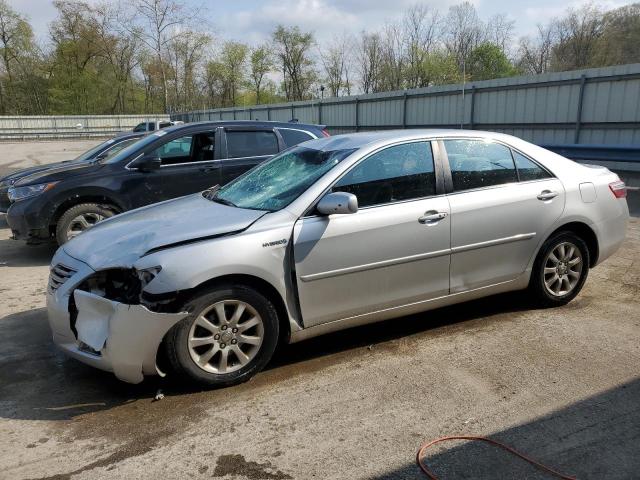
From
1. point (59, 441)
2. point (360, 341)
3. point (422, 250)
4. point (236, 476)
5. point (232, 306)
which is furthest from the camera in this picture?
point (360, 341)

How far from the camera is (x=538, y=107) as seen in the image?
1406 centimetres

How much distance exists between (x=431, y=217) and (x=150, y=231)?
2.03m

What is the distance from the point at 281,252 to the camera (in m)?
3.58

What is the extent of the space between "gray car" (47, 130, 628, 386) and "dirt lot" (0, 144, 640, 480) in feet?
0.94

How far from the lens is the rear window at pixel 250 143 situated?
786 cm

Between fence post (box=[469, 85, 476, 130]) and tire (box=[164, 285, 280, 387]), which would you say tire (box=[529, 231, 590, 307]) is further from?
fence post (box=[469, 85, 476, 130])

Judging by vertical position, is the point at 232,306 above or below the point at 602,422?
above

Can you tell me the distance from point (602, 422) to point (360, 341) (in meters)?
1.80

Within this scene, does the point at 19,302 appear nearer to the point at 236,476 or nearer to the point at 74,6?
the point at 236,476

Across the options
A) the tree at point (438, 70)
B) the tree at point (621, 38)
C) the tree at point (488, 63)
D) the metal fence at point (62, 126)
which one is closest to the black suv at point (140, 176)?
the tree at point (621, 38)

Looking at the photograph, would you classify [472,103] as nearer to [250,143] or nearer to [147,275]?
[250,143]

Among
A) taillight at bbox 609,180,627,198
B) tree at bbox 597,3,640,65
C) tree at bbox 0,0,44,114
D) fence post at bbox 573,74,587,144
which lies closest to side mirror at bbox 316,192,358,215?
taillight at bbox 609,180,627,198

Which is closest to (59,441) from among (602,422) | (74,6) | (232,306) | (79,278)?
(79,278)

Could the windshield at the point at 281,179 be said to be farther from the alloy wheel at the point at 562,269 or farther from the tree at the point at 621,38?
the tree at the point at 621,38
